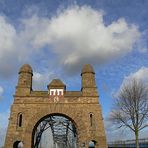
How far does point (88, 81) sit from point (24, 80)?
6.74 m

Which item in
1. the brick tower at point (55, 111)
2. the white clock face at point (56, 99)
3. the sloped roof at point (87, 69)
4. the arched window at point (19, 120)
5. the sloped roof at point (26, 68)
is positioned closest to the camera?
the brick tower at point (55, 111)

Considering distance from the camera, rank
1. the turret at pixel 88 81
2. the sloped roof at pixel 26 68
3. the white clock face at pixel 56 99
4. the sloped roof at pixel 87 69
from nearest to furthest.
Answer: the white clock face at pixel 56 99
the turret at pixel 88 81
the sloped roof at pixel 26 68
the sloped roof at pixel 87 69

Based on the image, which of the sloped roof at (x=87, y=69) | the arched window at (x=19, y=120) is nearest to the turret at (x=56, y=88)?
the sloped roof at (x=87, y=69)

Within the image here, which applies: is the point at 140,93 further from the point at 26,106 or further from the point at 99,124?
the point at 26,106

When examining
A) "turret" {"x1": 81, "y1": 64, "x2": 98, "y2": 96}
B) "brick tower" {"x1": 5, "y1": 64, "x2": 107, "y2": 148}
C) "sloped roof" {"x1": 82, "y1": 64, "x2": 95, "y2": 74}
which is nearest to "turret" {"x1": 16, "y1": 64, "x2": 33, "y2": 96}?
"brick tower" {"x1": 5, "y1": 64, "x2": 107, "y2": 148}

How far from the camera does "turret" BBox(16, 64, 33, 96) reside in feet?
87.2

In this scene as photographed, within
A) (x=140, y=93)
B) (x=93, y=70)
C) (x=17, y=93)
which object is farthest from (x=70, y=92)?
(x=140, y=93)

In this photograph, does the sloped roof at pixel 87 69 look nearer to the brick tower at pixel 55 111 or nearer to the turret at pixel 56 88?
the brick tower at pixel 55 111

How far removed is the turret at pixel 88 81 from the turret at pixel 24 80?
5612mm

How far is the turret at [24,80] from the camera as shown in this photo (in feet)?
87.2

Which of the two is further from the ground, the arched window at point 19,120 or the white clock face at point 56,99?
the white clock face at point 56,99

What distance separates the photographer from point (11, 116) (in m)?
25.7

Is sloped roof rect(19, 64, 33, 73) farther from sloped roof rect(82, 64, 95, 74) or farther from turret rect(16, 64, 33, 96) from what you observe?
sloped roof rect(82, 64, 95, 74)

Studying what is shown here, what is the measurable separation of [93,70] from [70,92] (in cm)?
359
